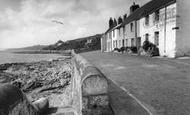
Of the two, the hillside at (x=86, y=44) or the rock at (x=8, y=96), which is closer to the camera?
the rock at (x=8, y=96)

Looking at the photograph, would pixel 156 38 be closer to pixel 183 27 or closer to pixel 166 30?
pixel 166 30

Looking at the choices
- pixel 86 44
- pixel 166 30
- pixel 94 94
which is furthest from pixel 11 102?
pixel 86 44

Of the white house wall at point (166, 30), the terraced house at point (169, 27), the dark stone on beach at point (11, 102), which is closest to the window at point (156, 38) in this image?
the terraced house at point (169, 27)

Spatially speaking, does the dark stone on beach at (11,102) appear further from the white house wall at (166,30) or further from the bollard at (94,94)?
the white house wall at (166,30)

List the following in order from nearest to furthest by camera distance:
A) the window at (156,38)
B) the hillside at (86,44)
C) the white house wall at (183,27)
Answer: the white house wall at (183,27)
the window at (156,38)
the hillside at (86,44)

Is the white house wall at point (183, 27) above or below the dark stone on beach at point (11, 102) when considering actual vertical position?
above

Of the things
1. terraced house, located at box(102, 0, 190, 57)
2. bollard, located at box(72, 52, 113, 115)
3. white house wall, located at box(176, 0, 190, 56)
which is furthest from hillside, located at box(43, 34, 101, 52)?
bollard, located at box(72, 52, 113, 115)

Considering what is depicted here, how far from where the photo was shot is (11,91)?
103 inches

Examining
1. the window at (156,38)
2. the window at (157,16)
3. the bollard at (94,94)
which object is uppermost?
the window at (157,16)

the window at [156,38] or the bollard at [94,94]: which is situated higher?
the window at [156,38]

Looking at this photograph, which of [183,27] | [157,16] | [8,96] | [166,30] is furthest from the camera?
[157,16]

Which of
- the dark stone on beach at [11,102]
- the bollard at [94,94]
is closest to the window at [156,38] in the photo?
the bollard at [94,94]

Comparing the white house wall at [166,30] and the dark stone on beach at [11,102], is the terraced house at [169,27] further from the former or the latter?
the dark stone on beach at [11,102]

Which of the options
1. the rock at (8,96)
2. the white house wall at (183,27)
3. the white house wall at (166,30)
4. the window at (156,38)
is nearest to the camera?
the rock at (8,96)
